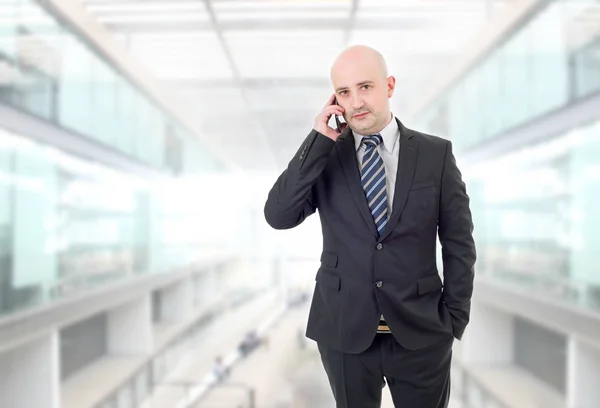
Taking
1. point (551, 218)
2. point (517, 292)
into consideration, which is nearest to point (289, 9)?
point (551, 218)

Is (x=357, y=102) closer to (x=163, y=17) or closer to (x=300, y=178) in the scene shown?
(x=300, y=178)

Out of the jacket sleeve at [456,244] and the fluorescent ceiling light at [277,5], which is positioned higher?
the fluorescent ceiling light at [277,5]

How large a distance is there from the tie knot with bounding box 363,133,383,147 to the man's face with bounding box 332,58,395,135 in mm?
34

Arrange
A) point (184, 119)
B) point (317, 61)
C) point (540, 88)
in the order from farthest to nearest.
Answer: point (184, 119) < point (317, 61) < point (540, 88)

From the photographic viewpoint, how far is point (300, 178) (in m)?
1.27

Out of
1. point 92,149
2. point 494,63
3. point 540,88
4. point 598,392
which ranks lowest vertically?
point 598,392

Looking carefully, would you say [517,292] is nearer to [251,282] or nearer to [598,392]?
[598,392]

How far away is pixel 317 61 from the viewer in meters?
4.63

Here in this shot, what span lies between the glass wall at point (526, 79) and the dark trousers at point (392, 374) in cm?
253

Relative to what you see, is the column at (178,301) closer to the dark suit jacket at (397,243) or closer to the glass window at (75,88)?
the glass window at (75,88)

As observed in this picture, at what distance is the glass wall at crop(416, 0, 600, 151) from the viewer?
346 cm

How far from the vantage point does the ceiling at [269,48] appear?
409cm

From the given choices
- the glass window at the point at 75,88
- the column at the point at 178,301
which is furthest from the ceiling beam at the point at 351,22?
the column at the point at 178,301

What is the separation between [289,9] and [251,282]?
2.50 meters
